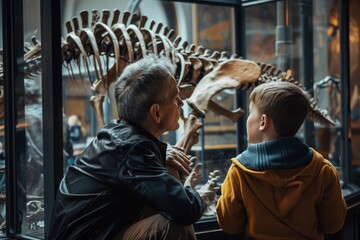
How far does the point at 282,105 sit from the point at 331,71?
2.57 meters

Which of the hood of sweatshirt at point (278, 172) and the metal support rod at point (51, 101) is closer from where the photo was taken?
the hood of sweatshirt at point (278, 172)

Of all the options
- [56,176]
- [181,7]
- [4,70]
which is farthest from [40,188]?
[181,7]

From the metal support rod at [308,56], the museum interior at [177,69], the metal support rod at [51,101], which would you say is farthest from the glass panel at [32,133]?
the metal support rod at [308,56]

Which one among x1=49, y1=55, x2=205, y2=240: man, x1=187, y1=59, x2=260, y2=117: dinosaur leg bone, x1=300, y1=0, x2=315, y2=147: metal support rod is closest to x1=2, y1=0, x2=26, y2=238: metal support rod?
x1=49, y1=55, x2=205, y2=240: man

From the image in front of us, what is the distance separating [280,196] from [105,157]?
587 mm

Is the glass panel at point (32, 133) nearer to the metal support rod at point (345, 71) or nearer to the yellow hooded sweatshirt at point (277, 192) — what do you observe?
the yellow hooded sweatshirt at point (277, 192)

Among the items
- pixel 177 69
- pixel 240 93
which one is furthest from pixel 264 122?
pixel 240 93

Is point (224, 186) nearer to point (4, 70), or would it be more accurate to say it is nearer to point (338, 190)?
point (338, 190)

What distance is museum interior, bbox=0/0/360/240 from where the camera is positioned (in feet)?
8.73

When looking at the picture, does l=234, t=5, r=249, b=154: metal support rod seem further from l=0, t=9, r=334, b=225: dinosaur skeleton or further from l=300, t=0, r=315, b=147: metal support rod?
l=300, t=0, r=315, b=147: metal support rod

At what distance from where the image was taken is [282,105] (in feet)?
6.46

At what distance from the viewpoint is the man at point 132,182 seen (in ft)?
5.69

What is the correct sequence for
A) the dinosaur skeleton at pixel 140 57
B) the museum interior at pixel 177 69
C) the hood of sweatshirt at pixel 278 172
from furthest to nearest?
the dinosaur skeleton at pixel 140 57 < the museum interior at pixel 177 69 < the hood of sweatshirt at pixel 278 172

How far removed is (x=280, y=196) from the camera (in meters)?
1.98
